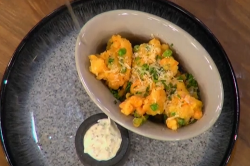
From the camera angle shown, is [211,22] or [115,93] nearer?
[115,93]

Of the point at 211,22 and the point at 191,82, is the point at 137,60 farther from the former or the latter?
the point at 211,22

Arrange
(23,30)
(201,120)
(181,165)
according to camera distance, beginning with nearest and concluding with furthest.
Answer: (201,120) → (181,165) → (23,30)

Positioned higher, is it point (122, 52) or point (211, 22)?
point (122, 52)

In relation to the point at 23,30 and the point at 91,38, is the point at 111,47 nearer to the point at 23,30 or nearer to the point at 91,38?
the point at 91,38

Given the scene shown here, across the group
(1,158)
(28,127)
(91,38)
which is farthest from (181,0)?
(1,158)

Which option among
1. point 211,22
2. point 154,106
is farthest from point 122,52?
point 211,22

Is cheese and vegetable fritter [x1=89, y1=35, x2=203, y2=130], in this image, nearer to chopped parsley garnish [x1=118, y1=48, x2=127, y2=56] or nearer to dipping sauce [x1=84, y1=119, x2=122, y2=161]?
chopped parsley garnish [x1=118, y1=48, x2=127, y2=56]
